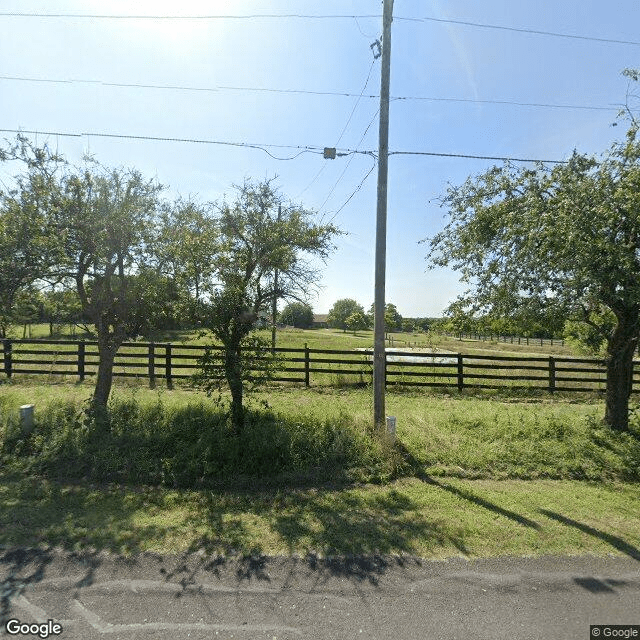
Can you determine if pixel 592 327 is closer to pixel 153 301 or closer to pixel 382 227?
pixel 382 227

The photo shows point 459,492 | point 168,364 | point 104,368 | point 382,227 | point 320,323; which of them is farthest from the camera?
point 320,323

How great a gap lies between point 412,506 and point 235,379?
3.72 m

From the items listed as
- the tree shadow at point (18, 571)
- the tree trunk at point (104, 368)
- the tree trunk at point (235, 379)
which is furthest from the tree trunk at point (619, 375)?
the tree trunk at point (104, 368)

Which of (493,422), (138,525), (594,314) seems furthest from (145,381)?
(594,314)

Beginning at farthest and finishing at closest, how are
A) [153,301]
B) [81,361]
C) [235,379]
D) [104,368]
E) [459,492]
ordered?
[81,361] → [104,368] → [153,301] → [235,379] → [459,492]

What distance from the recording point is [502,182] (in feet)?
28.0

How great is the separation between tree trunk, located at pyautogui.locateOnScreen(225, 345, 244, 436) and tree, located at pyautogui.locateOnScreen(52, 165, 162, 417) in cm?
234

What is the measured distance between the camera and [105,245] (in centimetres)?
704

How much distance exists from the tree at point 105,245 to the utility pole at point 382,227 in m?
4.58

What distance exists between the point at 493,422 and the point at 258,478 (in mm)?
5146

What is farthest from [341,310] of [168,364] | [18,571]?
[18,571]

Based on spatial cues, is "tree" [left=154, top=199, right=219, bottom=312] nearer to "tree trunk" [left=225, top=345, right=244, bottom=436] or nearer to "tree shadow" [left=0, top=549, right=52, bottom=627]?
"tree trunk" [left=225, top=345, right=244, bottom=436]

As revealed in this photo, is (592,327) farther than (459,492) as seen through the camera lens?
Yes

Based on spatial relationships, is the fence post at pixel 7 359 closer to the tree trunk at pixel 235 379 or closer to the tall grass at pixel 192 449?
the tall grass at pixel 192 449
